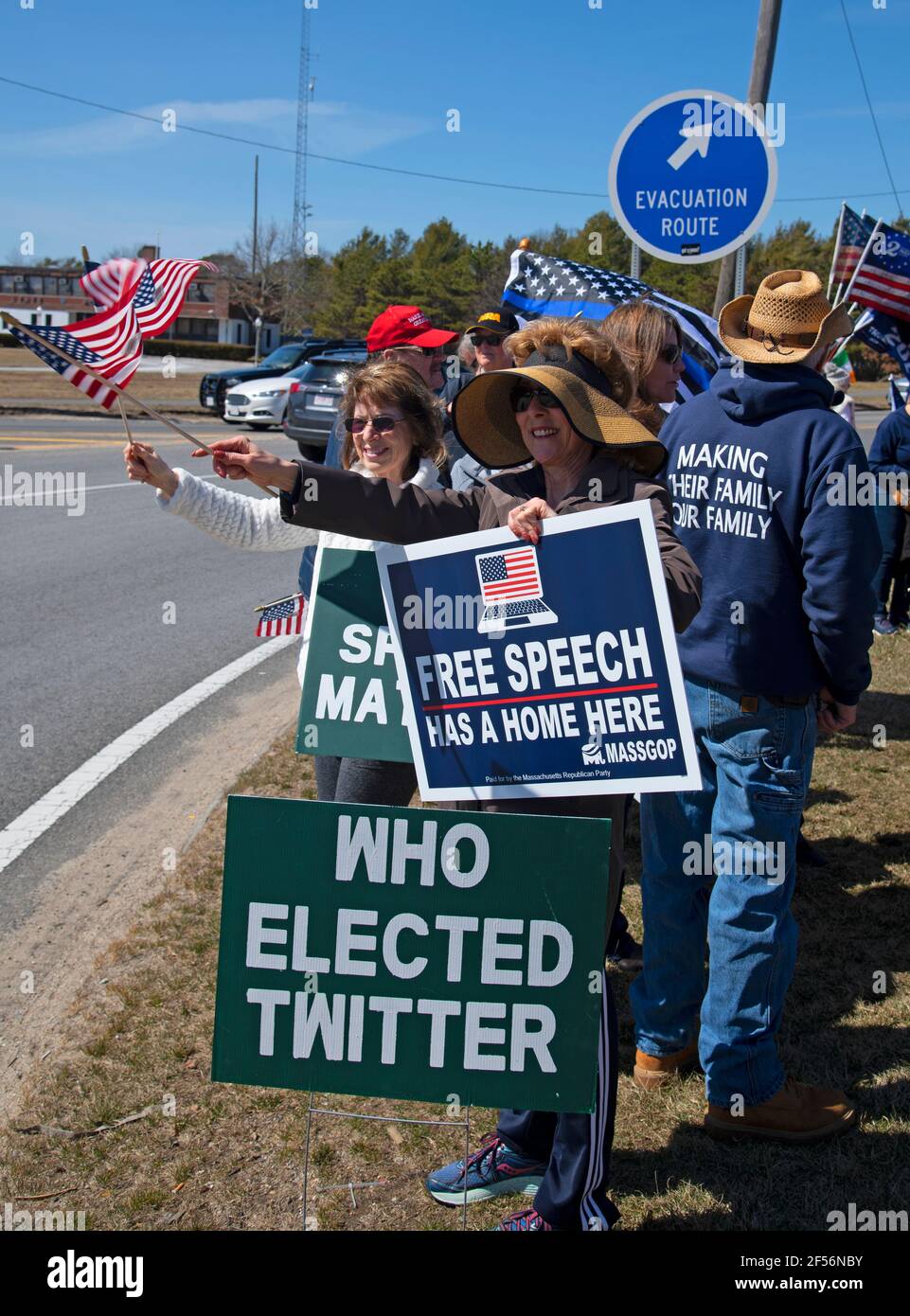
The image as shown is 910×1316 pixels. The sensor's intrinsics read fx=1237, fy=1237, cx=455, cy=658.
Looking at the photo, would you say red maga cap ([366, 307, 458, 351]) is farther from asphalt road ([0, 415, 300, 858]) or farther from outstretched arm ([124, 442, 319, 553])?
asphalt road ([0, 415, 300, 858])

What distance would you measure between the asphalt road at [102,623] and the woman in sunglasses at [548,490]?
2584mm

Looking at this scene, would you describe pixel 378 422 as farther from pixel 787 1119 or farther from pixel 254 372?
pixel 254 372

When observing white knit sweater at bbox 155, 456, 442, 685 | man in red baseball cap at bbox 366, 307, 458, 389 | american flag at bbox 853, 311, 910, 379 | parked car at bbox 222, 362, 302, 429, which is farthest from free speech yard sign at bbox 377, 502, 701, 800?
parked car at bbox 222, 362, 302, 429

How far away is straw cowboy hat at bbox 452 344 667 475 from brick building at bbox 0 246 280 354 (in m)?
0.95

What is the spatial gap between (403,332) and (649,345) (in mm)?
1315

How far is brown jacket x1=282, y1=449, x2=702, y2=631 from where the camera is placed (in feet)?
8.73

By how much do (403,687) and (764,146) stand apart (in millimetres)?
3252

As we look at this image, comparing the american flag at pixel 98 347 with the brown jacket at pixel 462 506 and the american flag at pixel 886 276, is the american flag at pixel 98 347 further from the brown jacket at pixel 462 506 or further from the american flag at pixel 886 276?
the american flag at pixel 886 276

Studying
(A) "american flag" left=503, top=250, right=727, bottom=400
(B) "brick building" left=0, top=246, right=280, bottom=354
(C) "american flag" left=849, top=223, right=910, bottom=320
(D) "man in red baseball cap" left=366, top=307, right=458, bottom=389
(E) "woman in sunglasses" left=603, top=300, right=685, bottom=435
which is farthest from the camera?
(C) "american flag" left=849, top=223, right=910, bottom=320

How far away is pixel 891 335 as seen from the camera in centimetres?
871

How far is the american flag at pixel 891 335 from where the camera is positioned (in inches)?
339

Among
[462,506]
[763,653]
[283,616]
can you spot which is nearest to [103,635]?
[283,616]

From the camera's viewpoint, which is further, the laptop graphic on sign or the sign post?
the sign post

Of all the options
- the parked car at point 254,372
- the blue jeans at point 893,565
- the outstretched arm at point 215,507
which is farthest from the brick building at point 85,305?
the blue jeans at point 893,565
